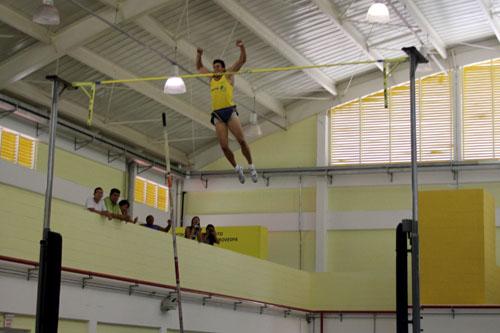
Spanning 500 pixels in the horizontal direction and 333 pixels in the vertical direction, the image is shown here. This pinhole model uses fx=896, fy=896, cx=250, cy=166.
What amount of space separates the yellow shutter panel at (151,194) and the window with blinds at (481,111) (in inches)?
372

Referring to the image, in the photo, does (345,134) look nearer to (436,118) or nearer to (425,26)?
(436,118)

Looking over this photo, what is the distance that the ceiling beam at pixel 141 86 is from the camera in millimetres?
21156

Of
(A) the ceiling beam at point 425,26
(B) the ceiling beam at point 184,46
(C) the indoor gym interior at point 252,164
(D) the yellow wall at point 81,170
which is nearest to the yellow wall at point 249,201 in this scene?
(C) the indoor gym interior at point 252,164

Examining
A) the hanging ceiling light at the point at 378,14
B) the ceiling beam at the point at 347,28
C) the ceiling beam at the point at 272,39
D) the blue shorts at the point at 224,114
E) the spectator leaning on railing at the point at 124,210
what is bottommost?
the spectator leaning on railing at the point at 124,210

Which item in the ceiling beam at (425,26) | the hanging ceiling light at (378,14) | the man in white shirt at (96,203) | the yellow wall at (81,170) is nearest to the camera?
the man in white shirt at (96,203)

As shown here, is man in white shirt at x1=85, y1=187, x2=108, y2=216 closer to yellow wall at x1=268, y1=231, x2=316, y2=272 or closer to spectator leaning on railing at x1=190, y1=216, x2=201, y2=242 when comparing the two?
spectator leaning on railing at x1=190, y1=216, x2=201, y2=242

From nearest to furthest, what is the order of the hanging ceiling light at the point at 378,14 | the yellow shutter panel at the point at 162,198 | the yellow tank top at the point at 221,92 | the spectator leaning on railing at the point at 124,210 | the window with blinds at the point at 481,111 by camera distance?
the yellow tank top at the point at 221,92 < the spectator leaning on railing at the point at 124,210 < the hanging ceiling light at the point at 378,14 < the window with blinds at the point at 481,111 < the yellow shutter panel at the point at 162,198

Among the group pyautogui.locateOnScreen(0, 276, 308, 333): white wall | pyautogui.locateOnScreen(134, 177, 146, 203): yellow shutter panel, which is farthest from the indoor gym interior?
pyautogui.locateOnScreen(134, 177, 146, 203): yellow shutter panel

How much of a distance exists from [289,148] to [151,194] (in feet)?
15.3

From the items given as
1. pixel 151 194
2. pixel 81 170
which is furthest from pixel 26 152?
pixel 151 194

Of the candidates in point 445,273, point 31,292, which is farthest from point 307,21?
point 31,292

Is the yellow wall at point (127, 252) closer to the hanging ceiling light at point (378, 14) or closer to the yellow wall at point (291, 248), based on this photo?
the yellow wall at point (291, 248)

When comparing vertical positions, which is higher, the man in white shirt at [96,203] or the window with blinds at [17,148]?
the window with blinds at [17,148]

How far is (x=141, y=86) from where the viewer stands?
23391mm
